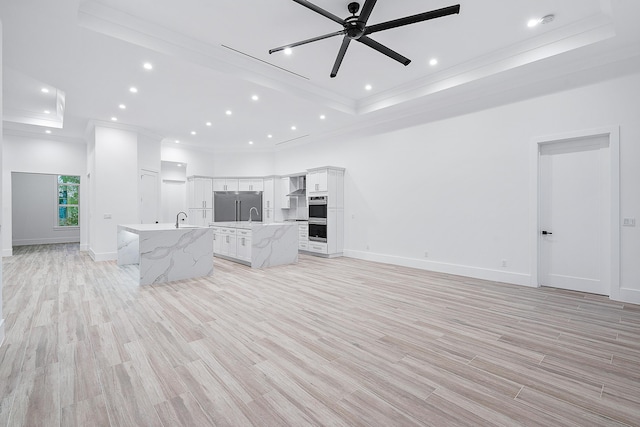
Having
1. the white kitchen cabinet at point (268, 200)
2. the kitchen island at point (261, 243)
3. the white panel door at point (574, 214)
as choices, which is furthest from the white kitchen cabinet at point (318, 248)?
the white panel door at point (574, 214)

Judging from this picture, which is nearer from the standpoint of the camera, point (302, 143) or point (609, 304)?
point (609, 304)

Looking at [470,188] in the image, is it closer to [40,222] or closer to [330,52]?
[330,52]

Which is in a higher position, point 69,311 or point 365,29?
point 365,29

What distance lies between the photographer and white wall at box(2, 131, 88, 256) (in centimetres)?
764

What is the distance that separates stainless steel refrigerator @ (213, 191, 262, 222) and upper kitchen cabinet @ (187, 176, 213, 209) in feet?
0.74

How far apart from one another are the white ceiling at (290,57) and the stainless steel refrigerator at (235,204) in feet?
11.5

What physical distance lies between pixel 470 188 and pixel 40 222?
13657 mm

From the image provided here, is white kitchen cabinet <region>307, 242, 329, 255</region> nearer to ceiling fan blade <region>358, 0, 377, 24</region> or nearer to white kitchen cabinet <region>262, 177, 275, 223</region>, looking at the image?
white kitchen cabinet <region>262, 177, 275, 223</region>

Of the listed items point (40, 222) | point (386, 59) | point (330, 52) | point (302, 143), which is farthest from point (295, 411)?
point (40, 222)

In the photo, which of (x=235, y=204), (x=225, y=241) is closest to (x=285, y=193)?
(x=235, y=204)

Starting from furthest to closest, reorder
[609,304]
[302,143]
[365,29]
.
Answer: [302,143], [609,304], [365,29]

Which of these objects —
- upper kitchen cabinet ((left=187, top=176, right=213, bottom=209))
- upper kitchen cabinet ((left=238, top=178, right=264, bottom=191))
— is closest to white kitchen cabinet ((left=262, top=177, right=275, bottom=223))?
upper kitchen cabinet ((left=238, top=178, right=264, bottom=191))

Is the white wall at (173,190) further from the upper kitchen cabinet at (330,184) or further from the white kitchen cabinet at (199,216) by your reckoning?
the upper kitchen cabinet at (330,184)

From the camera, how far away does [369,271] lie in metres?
5.80
